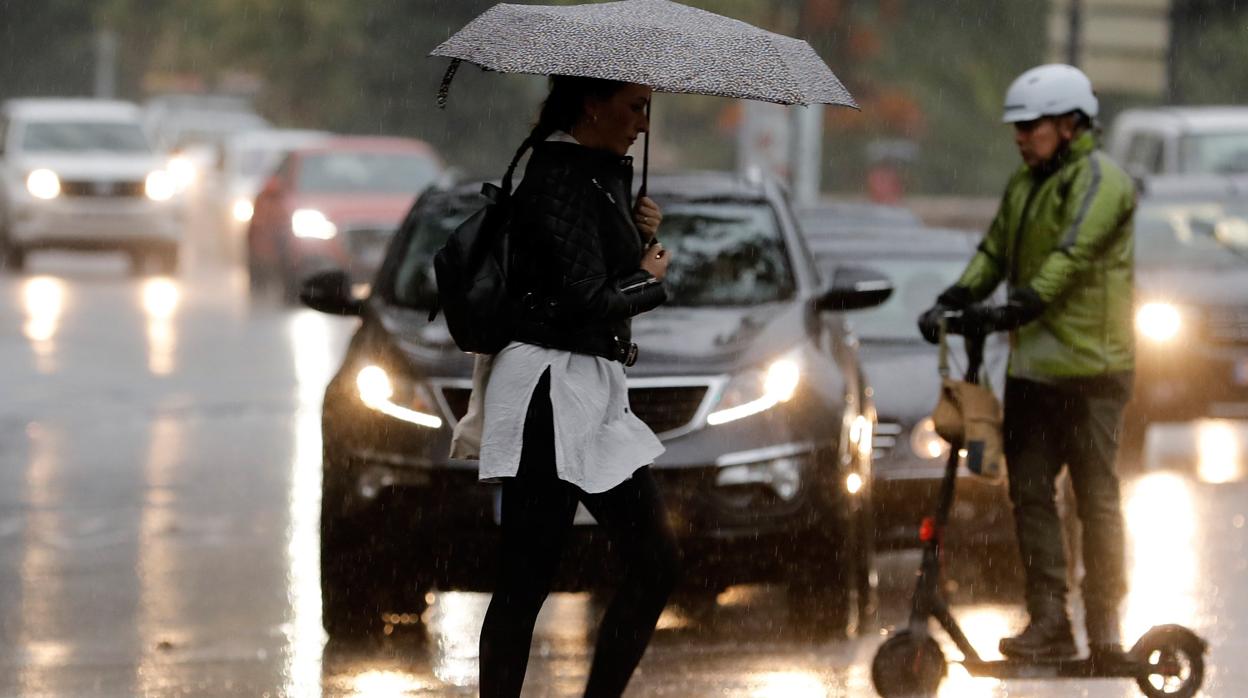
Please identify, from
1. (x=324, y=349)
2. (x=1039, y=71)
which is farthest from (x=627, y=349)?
(x=324, y=349)

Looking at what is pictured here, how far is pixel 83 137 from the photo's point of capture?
30531mm

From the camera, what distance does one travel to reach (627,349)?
571 centimetres

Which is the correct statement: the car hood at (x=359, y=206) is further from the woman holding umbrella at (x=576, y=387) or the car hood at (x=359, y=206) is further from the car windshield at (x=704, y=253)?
the woman holding umbrella at (x=576, y=387)

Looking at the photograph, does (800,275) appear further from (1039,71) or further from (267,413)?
(267,413)

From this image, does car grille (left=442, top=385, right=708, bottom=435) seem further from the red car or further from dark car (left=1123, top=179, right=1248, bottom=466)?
the red car

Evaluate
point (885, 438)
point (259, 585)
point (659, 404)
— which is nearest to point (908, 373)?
point (885, 438)

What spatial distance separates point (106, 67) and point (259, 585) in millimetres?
66881

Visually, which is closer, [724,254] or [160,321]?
[724,254]

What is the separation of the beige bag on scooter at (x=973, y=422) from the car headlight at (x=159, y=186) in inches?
921

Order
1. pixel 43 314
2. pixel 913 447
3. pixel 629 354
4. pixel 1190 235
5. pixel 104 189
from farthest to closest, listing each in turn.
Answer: pixel 104 189 → pixel 43 314 → pixel 1190 235 → pixel 913 447 → pixel 629 354

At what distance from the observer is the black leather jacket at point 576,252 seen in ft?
18.0

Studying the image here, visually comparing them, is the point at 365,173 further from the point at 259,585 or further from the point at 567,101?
the point at 567,101

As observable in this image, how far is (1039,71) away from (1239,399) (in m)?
6.76

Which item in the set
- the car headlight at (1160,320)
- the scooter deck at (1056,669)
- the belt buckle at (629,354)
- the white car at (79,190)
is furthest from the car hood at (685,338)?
the white car at (79,190)
